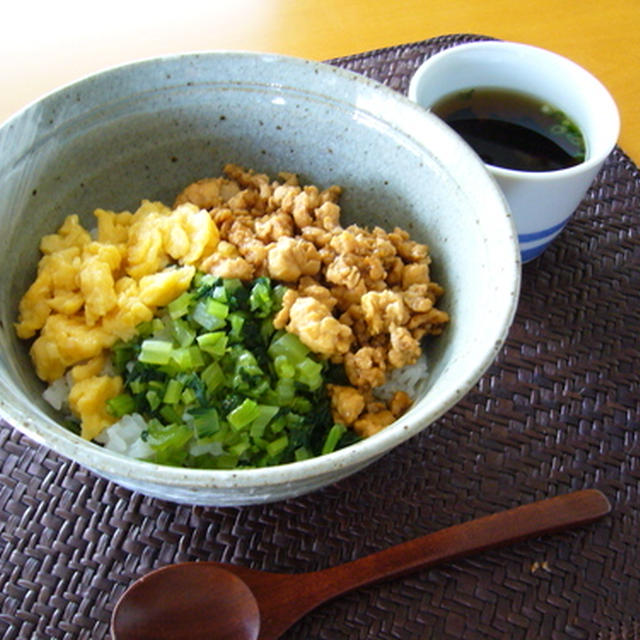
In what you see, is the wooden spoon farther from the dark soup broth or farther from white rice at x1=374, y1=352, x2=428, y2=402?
the dark soup broth

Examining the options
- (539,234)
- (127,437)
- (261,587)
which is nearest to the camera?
(261,587)

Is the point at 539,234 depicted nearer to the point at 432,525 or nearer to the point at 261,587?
the point at 432,525

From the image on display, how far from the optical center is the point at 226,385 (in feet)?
4.41

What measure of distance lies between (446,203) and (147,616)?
3.19 ft

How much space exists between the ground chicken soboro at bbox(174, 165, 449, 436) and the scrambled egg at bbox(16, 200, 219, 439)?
2.9 inches

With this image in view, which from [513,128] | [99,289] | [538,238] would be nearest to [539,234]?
[538,238]

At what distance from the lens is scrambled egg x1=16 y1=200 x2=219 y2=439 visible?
1.32m

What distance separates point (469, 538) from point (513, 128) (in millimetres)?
989

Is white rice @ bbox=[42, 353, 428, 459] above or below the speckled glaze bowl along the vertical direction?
below

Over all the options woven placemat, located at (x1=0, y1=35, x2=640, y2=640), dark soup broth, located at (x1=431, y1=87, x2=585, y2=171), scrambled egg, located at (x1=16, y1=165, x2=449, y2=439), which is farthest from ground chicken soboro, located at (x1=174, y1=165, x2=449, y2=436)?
dark soup broth, located at (x1=431, y1=87, x2=585, y2=171)

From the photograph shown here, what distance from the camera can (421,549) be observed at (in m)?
1.25

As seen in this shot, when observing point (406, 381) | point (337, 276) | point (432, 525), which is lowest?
point (432, 525)

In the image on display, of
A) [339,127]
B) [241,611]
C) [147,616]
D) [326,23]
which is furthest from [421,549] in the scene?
[326,23]

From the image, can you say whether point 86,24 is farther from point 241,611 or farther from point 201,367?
point 241,611
